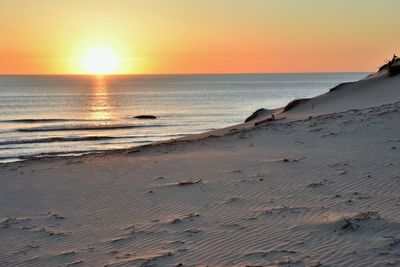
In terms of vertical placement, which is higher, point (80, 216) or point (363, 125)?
point (363, 125)

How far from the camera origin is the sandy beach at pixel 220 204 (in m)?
8.33

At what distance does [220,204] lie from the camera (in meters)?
11.1

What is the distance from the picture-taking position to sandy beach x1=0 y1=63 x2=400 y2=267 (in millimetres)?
8328

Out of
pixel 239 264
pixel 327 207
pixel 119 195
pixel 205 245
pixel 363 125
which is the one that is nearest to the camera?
pixel 239 264

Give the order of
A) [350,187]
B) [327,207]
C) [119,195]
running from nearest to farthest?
[327,207] → [350,187] → [119,195]

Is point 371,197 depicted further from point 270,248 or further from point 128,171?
point 128,171

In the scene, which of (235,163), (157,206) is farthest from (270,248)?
(235,163)

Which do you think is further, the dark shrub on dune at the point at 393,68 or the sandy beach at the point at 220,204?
the dark shrub on dune at the point at 393,68

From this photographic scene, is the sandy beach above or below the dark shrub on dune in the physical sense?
below

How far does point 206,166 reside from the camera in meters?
15.1

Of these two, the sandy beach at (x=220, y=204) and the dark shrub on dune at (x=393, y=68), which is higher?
the dark shrub on dune at (x=393, y=68)

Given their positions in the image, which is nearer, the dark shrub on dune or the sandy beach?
the sandy beach

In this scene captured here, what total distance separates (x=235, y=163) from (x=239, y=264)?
24.0ft

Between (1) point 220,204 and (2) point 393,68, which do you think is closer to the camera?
(1) point 220,204
